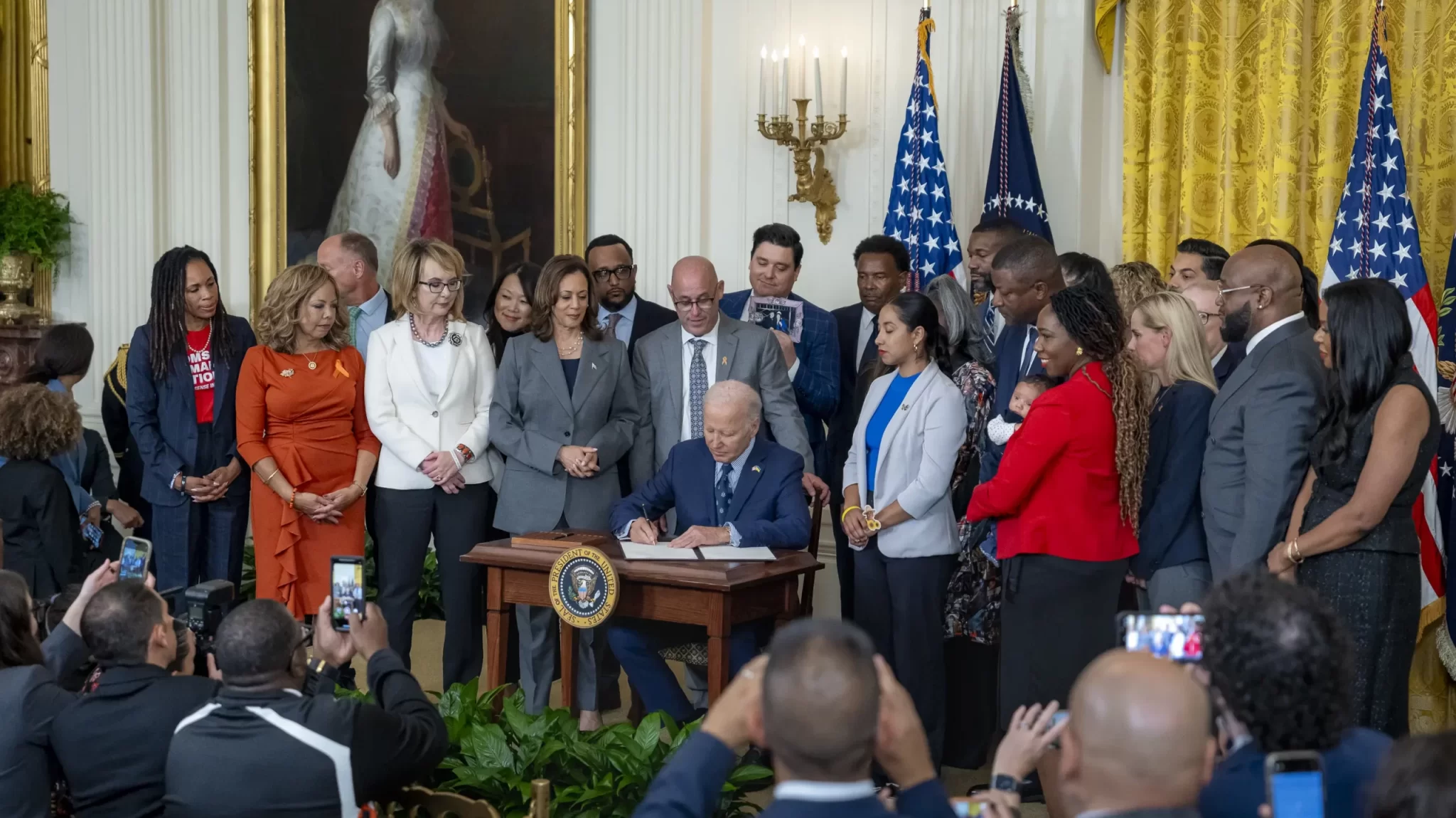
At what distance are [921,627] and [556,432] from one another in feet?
5.09

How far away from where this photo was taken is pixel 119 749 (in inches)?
118

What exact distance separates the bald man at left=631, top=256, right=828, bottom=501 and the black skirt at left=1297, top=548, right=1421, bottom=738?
2.04m

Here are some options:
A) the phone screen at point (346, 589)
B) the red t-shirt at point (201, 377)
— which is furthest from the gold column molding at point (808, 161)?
the phone screen at point (346, 589)

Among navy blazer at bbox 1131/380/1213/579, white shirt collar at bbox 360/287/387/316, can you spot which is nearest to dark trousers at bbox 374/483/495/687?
white shirt collar at bbox 360/287/387/316

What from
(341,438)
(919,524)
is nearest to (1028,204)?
(919,524)

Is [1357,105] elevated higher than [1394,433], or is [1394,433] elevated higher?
[1357,105]

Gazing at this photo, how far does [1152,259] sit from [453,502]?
3202 millimetres

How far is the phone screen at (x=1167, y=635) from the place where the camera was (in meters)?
2.65

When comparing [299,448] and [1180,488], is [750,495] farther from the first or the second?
[299,448]

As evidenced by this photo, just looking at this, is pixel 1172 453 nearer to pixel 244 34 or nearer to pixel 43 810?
pixel 43 810

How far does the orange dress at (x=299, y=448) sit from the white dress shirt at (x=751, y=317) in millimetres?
1626

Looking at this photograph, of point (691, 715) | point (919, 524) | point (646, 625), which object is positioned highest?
point (919, 524)

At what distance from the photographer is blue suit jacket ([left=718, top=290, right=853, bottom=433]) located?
5984 mm

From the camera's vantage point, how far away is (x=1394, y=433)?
12.7 ft
